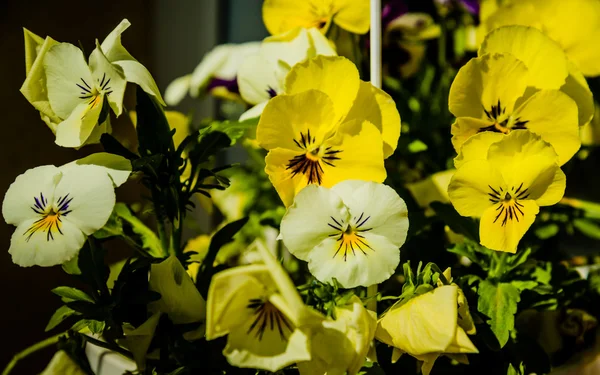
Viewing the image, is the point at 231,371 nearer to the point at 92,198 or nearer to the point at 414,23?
the point at 92,198

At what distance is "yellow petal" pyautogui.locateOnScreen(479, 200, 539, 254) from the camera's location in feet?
1.26

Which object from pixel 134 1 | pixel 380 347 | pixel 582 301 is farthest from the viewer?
pixel 134 1

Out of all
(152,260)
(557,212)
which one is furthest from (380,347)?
(557,212)

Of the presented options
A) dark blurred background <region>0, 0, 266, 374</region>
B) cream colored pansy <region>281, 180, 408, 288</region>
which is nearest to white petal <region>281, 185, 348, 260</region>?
cream colored pansy <region>281, 180, 408, 288</region>

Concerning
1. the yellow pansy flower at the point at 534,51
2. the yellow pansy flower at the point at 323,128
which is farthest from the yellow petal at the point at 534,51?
the yellow pansy flower at the point at 323,128

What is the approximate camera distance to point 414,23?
81cm

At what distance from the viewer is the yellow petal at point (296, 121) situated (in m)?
0.38

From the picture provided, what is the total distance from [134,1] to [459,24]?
2.04 feet

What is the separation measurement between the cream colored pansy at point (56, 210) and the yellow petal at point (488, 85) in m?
0.26

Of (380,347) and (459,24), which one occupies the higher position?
(459,24)

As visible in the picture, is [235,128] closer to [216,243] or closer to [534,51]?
[216,243]

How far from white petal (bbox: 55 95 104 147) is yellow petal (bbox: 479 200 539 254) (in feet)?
0.91

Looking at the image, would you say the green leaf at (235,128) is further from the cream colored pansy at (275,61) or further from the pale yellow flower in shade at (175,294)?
the pale yellow flower in shade at (175,294)

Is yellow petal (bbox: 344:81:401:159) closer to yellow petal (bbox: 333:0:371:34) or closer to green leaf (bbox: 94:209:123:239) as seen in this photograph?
yellow petal (bbox: 333:0:371:34)
